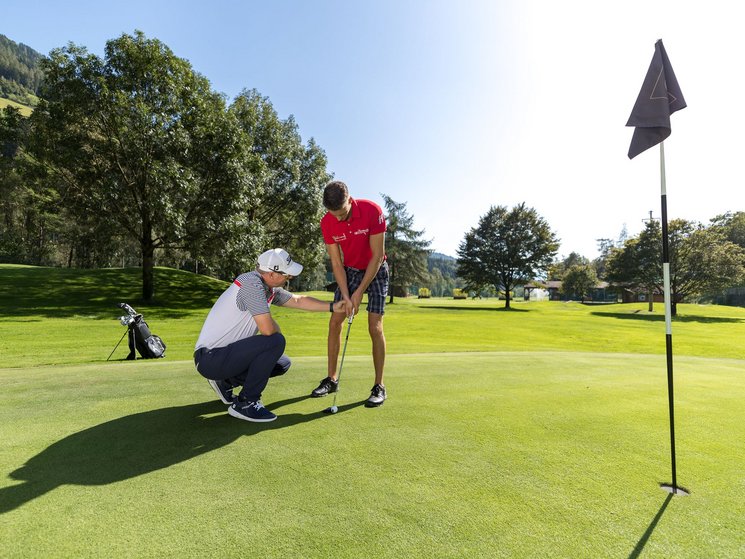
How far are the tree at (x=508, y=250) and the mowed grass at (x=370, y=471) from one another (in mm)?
50153

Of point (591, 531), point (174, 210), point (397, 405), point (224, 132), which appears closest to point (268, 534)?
point (591, 531)

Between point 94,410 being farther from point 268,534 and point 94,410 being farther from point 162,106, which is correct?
point 162,106

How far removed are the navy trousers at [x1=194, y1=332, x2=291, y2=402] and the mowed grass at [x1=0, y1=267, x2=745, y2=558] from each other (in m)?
0.36

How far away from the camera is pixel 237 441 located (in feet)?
10.2

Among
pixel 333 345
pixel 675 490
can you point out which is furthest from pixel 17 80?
pixel 675 490

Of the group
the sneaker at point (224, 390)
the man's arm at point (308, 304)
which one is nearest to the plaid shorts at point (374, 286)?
→ the man's arm at point (308, 304)

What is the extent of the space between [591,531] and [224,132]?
25.7m

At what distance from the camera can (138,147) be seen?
20.9 metres

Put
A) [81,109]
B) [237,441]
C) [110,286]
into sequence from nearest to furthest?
1. [237,441]
2. [81,109]
3. [110,286]

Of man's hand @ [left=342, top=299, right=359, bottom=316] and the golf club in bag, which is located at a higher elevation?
man's hand @ [left=342, top=299, right=359, bottom=316]

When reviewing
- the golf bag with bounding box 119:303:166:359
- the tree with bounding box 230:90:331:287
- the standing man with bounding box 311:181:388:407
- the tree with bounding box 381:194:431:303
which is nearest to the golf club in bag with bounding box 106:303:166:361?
the golf bag with bounding box 119:303:166:359

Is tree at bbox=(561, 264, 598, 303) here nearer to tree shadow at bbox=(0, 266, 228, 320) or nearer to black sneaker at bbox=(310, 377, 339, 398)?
tree shadow at bbox=(0, 266, 228, 320)

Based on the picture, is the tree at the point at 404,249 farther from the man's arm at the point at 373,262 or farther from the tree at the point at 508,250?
the man's arm at the point at 373,262

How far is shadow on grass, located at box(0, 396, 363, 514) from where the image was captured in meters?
2.42
